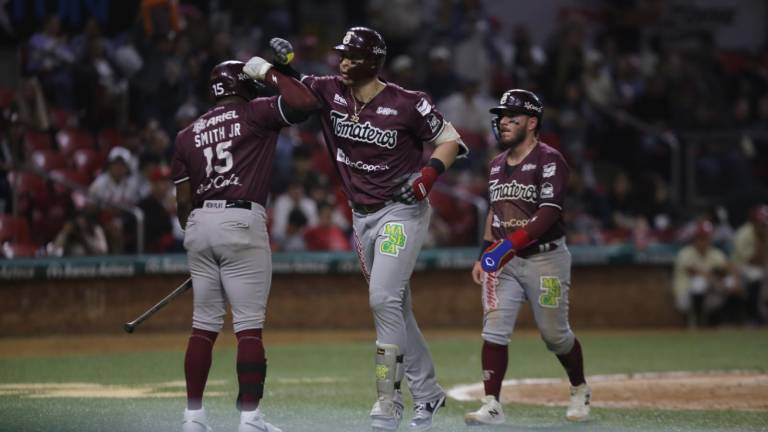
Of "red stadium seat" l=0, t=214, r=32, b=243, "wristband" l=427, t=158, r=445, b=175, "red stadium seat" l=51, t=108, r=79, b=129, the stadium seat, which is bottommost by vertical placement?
"red stadium seat" l=0, t=214, r=32, b=243

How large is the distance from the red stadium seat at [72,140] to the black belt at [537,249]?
757 centimetres

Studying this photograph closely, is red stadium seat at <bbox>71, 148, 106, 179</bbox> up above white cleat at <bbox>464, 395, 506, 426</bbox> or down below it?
above

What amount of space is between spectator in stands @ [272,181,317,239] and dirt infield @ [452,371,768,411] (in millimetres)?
5159

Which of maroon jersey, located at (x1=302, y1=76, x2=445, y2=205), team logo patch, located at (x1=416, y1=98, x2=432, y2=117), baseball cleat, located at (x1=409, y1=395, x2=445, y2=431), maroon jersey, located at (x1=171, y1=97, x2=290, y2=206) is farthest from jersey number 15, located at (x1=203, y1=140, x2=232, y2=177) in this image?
baseball cleat, located at (x1=409, y1=395, x2=445, y2=431)

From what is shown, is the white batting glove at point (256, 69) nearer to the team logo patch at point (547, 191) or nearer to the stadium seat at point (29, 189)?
the team logo patch at point (547, 191)

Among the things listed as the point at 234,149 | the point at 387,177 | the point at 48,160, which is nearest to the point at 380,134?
the point at 387,177

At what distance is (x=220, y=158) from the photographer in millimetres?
6309

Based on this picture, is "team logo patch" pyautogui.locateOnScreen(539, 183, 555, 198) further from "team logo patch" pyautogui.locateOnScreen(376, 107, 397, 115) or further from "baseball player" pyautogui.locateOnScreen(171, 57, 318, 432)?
"baseball player" pyautogui.locateOnScreen(171, 57, 318, 432)

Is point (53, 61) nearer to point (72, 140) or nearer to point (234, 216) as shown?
point (72, 140)

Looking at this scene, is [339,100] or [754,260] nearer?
[339,100]

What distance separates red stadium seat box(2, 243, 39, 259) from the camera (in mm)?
12164

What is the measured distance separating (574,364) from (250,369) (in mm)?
2208

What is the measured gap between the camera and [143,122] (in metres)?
13.8

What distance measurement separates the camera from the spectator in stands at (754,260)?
1622cm
